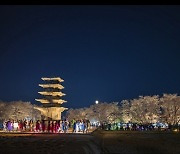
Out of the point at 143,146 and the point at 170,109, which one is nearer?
the point at 143,146

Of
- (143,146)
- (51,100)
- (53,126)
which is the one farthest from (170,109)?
(143,146)

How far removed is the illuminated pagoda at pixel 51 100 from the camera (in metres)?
79.2

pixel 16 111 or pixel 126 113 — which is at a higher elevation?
pixel 16 111

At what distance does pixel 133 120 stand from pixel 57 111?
31783 millimetres

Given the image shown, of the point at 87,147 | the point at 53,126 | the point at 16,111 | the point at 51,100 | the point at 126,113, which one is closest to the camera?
the point at 87,147

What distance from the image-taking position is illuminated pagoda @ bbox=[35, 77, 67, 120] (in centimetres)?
7919

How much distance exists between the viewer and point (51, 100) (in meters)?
80.4

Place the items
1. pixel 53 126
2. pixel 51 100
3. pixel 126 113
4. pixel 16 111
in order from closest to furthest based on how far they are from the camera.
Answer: pixel 53 126
pixel 51 100
pixel 126 113
pixel 16 111

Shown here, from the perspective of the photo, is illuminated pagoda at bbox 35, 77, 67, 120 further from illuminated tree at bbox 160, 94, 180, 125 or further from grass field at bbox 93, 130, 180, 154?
grass field at bbox 93, 130, 180, 154

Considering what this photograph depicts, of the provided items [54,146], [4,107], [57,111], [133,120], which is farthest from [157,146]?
[4,107]

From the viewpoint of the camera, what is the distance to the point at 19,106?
11756 cm

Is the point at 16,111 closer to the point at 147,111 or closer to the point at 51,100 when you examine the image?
the point at 51,100

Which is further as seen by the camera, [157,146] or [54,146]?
[157,146]
